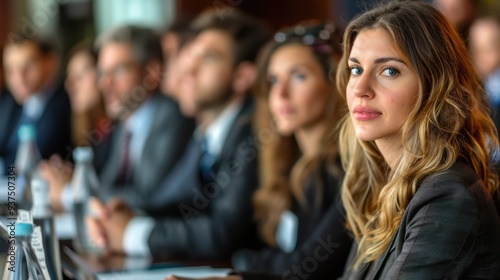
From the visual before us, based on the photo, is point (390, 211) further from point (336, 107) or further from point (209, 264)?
point (336, 107)

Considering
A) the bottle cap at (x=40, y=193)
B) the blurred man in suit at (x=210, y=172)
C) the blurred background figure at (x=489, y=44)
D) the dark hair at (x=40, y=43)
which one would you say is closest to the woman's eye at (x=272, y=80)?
the blurred man in suit at (x=210, y=172)

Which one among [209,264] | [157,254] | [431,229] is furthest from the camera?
[157,254]

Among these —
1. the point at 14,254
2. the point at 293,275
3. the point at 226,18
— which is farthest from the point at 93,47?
the point at 14,254

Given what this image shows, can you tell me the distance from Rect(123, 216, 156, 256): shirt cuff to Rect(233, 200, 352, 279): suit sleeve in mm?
433

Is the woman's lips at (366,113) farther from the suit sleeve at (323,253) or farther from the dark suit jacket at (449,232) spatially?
the suit sleeve at (323,253)

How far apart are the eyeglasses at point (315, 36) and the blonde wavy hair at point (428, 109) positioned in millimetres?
912

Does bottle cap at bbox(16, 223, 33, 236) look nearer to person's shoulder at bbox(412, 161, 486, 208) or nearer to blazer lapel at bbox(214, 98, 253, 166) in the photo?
person's shoulder at bbox(412, 161, 486, 208)

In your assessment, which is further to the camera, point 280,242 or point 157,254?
point 280,242

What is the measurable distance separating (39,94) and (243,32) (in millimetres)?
1887

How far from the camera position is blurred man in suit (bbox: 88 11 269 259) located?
234cm

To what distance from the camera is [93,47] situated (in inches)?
171

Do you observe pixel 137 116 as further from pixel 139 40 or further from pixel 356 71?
pixel 356 71

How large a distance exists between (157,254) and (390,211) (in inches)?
43.0

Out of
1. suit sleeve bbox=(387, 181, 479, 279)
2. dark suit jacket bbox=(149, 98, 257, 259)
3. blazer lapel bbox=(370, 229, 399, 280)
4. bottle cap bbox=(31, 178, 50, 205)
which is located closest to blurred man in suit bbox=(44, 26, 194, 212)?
dark suit jacket bbox=(149, 98, 257, 259)
